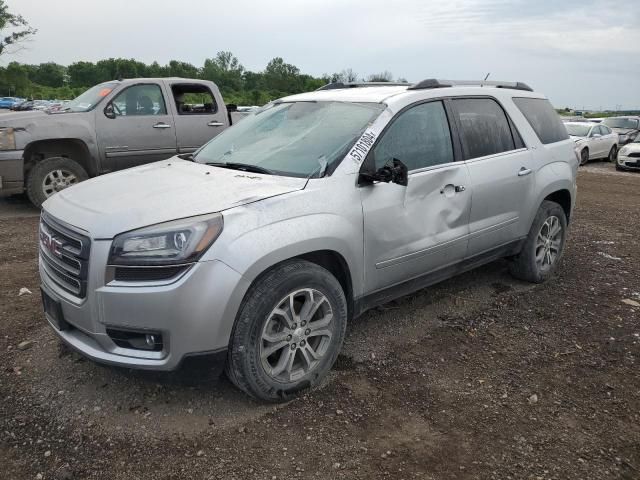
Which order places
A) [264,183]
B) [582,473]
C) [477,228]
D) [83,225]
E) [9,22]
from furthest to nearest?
[9,22], [477,228], [264,183], [83,225], [582,473]

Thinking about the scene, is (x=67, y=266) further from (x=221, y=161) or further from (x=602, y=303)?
(x=602, y=303)

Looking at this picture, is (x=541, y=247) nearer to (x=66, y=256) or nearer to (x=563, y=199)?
(x=563, y=199)

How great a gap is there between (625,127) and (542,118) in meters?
18.6

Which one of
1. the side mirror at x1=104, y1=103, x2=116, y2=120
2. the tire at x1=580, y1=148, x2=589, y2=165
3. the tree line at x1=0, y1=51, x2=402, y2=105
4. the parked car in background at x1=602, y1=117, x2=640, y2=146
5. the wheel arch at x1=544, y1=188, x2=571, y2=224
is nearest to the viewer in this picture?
the wheel arch at x1=544, y1=188, x2=571, y2=224

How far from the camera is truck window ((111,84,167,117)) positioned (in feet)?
26.4

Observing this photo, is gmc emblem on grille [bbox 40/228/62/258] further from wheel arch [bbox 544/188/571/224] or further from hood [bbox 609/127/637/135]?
hood [bbox 609/127/637/135]

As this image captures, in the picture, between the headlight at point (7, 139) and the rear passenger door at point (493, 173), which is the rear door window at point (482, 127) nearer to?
the rear passenger door at point (493, 173)

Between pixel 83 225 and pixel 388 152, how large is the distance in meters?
1.89

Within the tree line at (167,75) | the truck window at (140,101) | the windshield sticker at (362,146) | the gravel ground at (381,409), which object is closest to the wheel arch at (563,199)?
the gravel ground at (381,409)

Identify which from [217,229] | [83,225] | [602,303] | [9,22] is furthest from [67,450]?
[9,22]

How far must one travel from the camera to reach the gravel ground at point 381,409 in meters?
2.58

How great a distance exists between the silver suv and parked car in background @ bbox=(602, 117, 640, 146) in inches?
711

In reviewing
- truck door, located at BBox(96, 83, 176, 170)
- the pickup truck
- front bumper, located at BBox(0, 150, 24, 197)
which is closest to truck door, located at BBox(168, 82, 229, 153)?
the pickup truck

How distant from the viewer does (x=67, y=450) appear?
2.65m
